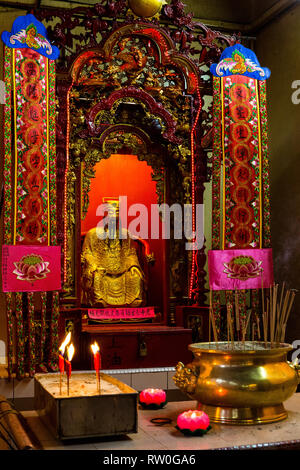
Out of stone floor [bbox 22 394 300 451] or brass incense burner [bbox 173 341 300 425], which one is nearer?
stone floor [bbox 22 394 300 451]

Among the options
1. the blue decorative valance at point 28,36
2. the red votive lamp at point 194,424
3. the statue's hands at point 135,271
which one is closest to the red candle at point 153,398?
the red votive lamp at point 194,424

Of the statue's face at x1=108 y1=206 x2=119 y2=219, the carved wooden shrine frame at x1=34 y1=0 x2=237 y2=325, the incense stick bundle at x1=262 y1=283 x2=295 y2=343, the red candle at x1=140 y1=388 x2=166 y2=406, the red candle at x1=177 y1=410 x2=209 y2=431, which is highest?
the carved wooden shrine frame at x1=34 y1=0 x2=237 y2=325

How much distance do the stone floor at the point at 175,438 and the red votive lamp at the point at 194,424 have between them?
0.02 meters

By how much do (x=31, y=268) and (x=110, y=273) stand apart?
1.46 metres

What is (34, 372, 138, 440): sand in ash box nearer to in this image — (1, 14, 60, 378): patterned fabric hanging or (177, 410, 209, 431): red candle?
(177, 410, 209, 431): red candle

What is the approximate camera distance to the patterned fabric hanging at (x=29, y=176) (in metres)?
3.94

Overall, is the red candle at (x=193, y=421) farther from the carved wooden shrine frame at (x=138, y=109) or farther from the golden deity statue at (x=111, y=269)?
the golden deity statue at (x=111, y=269)

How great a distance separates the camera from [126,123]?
519 centimetres

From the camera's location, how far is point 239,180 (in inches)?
180

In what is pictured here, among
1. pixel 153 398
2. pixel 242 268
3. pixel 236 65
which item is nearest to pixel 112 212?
pixel 242 268

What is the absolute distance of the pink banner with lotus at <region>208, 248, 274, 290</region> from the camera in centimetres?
446

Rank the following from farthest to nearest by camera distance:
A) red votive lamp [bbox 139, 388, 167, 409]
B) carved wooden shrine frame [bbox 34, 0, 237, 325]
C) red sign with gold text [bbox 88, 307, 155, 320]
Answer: red sign with gold text [bbox 88, 307, 155, 320] < carved wooden shrine frame [bbox 34, 0, 237, 325] < red votive lamp [bbox 139, 388, 167, 409]

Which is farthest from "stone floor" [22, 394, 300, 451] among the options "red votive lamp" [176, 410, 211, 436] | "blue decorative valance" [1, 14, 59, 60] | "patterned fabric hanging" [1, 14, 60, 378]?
"blue decorative valance" [1, 14, 59, 60]

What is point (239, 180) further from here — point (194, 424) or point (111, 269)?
point (194, 424)
